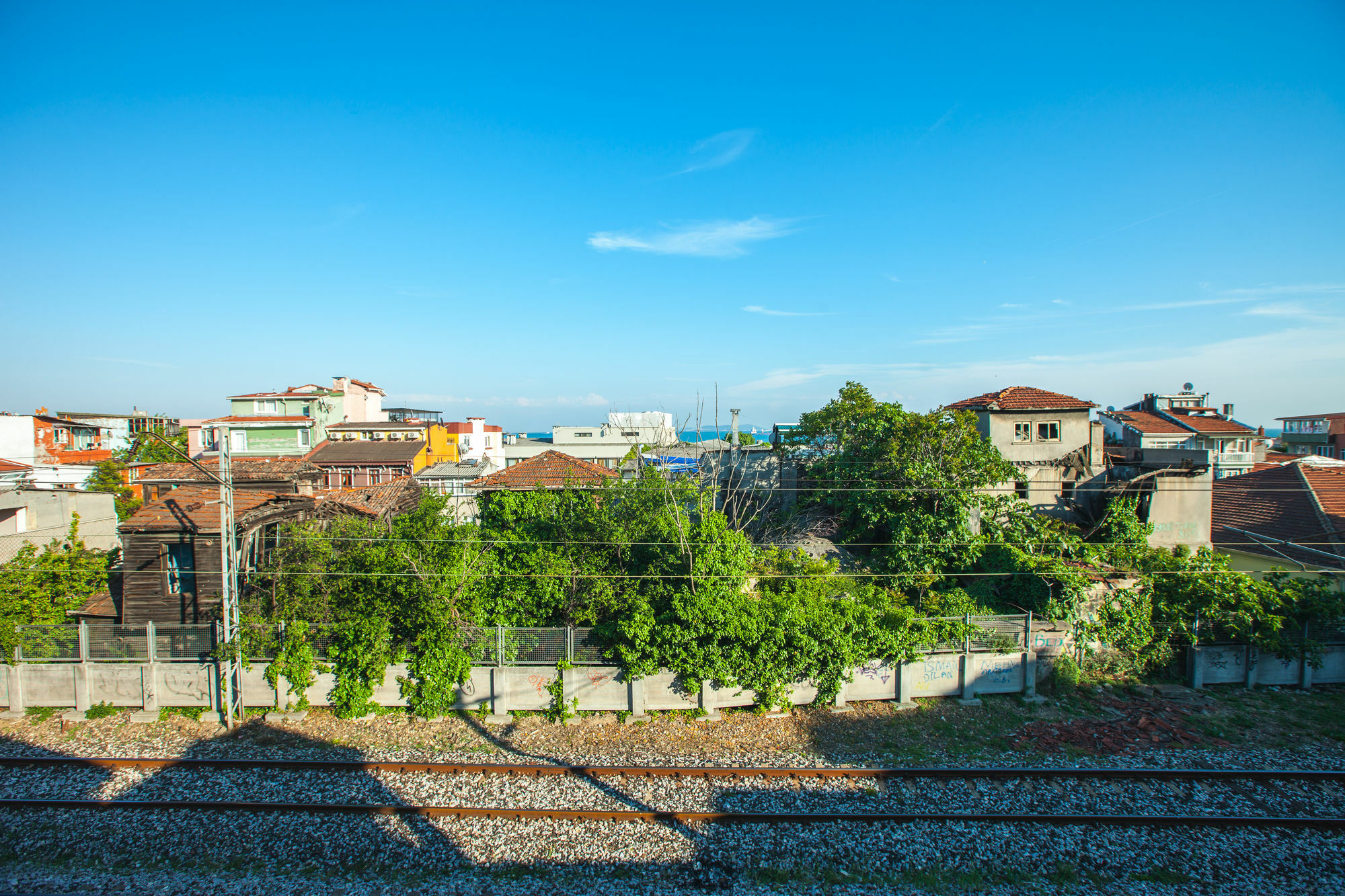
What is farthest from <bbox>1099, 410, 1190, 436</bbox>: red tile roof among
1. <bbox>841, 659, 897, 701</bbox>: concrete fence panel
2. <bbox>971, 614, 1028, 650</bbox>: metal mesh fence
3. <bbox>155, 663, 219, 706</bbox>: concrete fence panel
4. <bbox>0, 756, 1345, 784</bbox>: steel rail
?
<bbox>155, 663, 219, 706</bbox>: concrete fence panel

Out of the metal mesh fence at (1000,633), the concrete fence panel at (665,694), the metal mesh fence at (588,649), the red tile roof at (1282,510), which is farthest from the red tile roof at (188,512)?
the red tile roof at (1282,510)

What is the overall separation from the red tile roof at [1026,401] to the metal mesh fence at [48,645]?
3163 centimetres

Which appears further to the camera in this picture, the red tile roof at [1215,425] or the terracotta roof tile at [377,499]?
the red tile roof at [1215,425]

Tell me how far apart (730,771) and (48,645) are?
56.2 ft

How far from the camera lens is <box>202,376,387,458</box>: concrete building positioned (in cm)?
3684

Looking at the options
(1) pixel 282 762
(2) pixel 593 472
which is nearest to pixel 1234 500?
(2) pixel 593 472

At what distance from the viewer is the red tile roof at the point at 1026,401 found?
25.6 m

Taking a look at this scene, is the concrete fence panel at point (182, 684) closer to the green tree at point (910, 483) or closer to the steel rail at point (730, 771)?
the steel rail at point (730, 771)

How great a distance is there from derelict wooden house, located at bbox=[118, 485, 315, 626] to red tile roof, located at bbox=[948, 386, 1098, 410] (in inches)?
1102

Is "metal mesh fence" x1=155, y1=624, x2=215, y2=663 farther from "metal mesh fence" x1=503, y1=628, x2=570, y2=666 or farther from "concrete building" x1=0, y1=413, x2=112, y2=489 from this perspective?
"concrete building" x1=0, y1=413, x2=112, y2=489

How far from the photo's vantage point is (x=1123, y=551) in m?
17.0

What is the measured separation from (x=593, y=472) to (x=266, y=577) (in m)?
11.9

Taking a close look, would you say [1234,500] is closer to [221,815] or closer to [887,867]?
[887,867]

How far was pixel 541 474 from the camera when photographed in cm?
2403
